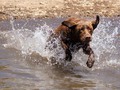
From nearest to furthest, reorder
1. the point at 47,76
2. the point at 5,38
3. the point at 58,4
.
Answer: the point at 47,76
the point at 5,38
the point at 58,4

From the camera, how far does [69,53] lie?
8.90m

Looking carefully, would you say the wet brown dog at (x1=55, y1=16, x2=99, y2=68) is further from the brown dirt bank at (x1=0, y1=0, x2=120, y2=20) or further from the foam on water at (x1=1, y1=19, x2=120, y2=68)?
the brown dirt bank at (x1=0, y1=0, x2=120, y2=20)

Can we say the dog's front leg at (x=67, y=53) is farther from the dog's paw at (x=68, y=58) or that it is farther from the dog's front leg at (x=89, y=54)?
the dog's front leg at (x=89, y=54)

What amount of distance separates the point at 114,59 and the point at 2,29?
4.87 metres

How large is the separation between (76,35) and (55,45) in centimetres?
79

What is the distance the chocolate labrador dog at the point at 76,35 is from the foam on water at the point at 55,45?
253mm

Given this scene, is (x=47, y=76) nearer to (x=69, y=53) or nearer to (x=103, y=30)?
(x=69, y=53)

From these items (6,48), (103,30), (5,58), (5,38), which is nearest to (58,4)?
(103,30)

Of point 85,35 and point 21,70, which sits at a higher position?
point 85,35

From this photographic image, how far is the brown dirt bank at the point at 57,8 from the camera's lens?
15500 mm

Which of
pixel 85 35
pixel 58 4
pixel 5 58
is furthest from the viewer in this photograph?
pixel 58 4

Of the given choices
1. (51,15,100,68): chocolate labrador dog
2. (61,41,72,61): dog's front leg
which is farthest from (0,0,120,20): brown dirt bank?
(61,41,72,61): dog's front leg

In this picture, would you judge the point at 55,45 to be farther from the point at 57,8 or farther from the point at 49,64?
the point at 57,8

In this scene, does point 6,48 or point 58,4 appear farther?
point 58,4
